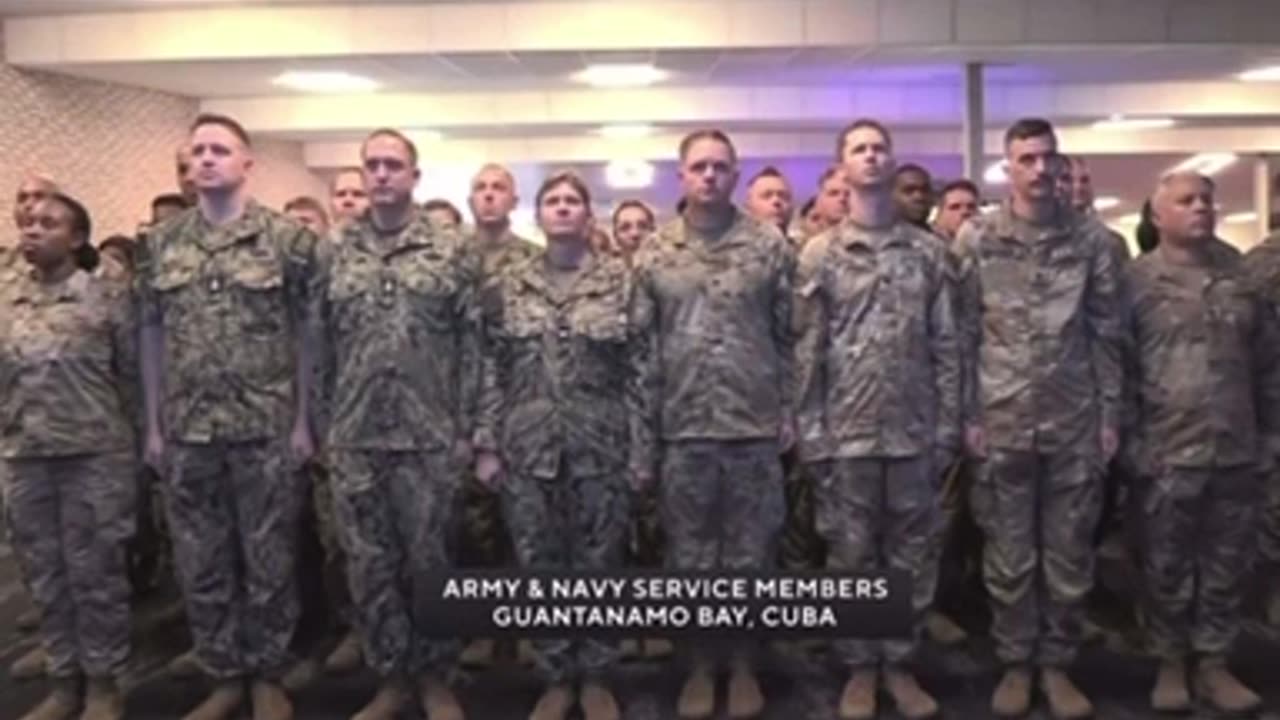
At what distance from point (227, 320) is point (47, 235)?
2.09ft

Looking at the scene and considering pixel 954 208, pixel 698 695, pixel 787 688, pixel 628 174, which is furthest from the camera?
pixel 628 174

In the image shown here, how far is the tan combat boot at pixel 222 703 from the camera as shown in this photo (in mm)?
3365

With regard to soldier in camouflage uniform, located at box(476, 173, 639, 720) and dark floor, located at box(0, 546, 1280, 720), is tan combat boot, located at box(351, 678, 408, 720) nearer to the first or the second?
dark floor, located at box(0, 546, 1280, 720)

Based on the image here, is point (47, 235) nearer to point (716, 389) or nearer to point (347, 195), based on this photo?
point (347, 195)

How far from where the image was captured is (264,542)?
332cm

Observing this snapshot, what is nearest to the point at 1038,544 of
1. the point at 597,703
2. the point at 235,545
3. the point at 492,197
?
the point at 597,703

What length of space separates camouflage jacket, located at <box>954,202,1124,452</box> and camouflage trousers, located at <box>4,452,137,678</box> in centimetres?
238

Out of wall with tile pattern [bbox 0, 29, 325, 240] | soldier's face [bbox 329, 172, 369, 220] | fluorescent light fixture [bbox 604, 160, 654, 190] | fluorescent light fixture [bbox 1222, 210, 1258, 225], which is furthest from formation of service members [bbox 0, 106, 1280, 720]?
fluorescent light fixture [bbox 1222, 210, 1258, 225]

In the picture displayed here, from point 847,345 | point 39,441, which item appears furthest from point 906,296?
point 39,441

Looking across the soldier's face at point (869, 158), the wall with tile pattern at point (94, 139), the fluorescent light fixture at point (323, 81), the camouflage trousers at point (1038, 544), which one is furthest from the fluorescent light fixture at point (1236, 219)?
the soldier's face at point (869, 158)

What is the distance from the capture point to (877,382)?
3320mm

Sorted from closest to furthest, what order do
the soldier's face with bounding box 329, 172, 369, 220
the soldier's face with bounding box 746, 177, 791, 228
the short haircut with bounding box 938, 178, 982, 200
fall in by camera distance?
the soldier's face with bounding box 329, 172, 369, 220
the soldier's face with bounding box 746, 177, 791, 228
the short haircut with bounding box 938, 178, 982, 200

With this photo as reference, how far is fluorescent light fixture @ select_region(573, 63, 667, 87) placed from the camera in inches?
336

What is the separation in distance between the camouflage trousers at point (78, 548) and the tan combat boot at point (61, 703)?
0.22ft
